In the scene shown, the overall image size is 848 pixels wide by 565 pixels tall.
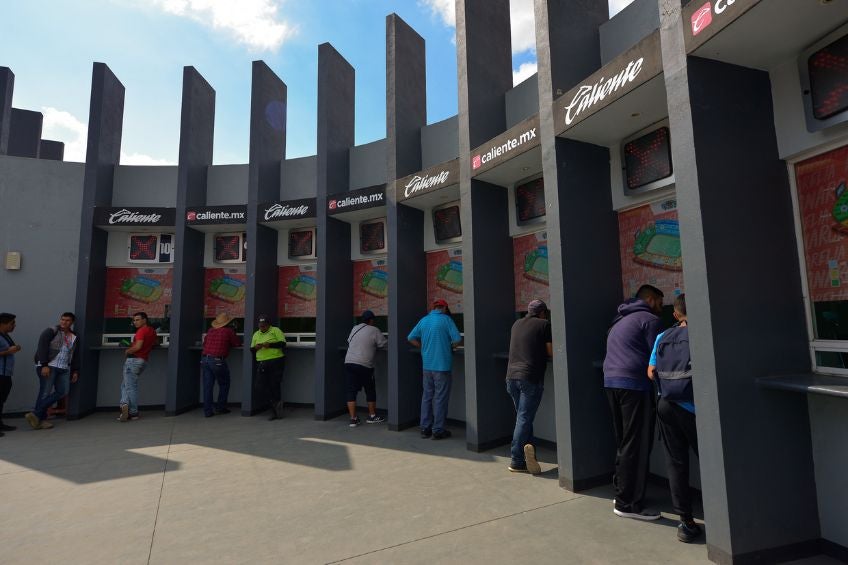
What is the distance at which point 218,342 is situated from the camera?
805 centimetres

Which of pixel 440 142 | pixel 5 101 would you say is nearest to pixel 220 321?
pixel 440 142

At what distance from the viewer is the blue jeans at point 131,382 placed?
796cm

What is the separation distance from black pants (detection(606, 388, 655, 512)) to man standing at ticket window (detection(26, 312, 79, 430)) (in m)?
8.52

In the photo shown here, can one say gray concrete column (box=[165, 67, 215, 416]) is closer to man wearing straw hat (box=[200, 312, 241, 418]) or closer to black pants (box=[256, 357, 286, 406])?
man wearing straw hat (box=[200, 312, 241, 418])

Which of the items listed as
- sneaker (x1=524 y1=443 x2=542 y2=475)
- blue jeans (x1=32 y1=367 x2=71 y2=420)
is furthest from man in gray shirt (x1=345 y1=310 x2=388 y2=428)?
blue jeans (x1=32 y1=367 x2=71 y2=420)

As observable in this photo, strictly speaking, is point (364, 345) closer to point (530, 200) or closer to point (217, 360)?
point (217, 360)

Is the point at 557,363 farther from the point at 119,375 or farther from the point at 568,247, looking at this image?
the point at 119,375

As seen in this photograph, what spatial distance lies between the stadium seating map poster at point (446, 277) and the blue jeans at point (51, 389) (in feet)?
20.8

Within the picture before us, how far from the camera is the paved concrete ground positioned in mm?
3102

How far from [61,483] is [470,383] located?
4450mm

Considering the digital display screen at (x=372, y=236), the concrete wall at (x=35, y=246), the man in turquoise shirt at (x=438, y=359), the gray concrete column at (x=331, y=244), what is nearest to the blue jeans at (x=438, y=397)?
the man in turquoise shirt at (x=438, y=359)

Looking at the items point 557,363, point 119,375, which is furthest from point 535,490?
point 119,375

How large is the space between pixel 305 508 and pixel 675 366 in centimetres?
316

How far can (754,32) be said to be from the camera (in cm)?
293
